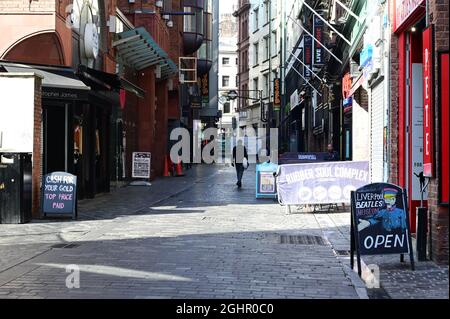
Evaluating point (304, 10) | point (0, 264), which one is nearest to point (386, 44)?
point (0, 264)

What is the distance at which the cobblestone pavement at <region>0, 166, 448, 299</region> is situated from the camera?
676 cm

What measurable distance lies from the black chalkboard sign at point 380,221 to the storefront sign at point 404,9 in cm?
301

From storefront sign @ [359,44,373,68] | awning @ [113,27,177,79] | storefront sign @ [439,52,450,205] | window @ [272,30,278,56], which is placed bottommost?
storefront sign @ [439,52,450,205]

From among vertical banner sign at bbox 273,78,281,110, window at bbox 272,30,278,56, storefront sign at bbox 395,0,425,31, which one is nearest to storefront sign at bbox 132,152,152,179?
storefront sign at bbox 395,0,425,31

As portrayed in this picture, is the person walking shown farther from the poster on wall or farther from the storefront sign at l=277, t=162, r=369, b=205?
the poster on wall

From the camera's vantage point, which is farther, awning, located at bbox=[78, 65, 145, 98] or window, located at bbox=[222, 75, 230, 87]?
window, located at bbox=[222, 75, 230, 87]

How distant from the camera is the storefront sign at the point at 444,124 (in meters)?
7.70

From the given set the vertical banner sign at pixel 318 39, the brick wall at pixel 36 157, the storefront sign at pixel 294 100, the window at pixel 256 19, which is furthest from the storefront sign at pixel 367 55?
the window at pixel 256 19

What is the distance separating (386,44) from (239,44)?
65.9 m

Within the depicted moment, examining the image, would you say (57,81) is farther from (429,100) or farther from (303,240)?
(429,100)

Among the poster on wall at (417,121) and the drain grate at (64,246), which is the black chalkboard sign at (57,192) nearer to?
the drain grate at (64,246)

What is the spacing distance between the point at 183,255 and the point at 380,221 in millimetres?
2758

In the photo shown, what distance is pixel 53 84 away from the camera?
13.5 m

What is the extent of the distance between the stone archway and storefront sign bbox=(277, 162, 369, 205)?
A: 5947 millimetres
